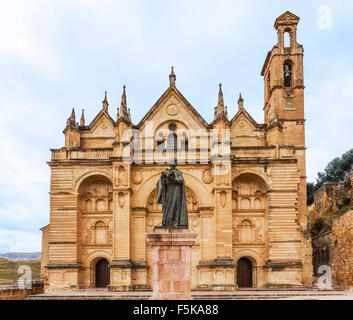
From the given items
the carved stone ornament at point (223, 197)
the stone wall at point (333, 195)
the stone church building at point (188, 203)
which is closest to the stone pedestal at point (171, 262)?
the stone church building at point (188, 203)

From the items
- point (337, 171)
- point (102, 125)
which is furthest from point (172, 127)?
point (337, 171)

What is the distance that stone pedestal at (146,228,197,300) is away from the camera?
1558 centimetres

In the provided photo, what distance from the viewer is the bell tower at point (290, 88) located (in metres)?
42.1

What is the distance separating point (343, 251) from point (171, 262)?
2359 centimetres

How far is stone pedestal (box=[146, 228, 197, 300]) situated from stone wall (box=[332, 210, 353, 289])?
20.9 m

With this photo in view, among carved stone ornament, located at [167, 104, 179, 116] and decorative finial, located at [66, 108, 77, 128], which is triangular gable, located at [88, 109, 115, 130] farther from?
carved stone ornament, located at [167, 104, 179, 116]

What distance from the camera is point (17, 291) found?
2922cm

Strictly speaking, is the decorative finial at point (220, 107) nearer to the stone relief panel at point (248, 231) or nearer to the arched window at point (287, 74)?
the stone relief panel at point (248, 231)

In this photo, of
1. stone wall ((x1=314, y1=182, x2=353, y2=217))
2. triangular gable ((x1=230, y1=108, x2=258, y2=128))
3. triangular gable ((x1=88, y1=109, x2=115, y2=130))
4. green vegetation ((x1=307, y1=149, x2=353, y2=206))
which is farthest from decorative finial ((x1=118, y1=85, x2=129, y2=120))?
green vegetation ((x1=307, y1=149, x2=353, y2=206))

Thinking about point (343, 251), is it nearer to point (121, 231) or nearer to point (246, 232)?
point (246, 232)

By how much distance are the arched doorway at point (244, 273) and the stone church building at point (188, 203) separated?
0.25ft
